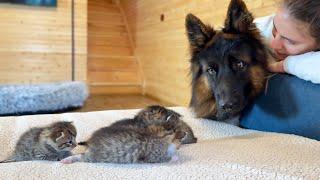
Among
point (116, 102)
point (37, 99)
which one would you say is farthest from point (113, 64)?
point (37, 99)

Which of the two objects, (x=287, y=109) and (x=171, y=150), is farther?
(x=287, y=109)

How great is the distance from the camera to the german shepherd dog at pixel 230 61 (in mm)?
1355

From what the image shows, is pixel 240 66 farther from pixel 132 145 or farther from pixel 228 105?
pixel 132 145

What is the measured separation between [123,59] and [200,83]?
4.59 m

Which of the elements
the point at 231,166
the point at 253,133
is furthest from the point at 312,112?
the point at 231,166

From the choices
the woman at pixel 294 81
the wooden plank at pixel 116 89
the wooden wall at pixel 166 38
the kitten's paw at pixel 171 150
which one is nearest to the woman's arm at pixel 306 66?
the woman at pixel 294 81

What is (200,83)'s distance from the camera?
5.16ft

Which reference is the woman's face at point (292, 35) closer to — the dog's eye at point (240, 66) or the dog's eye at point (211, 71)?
the dog's eye at point (240, 66)

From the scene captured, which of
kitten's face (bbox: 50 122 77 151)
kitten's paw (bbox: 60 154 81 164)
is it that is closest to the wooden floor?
kitten's face (bbox: 50 122 77 151)

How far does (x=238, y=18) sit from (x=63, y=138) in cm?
Result: 87

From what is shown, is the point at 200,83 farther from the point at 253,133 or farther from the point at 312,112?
the point at 312,112

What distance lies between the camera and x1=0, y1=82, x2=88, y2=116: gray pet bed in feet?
12.1

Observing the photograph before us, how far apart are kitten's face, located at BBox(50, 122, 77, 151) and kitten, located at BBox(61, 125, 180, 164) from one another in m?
0.09

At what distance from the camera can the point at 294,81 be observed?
129 centimetres
